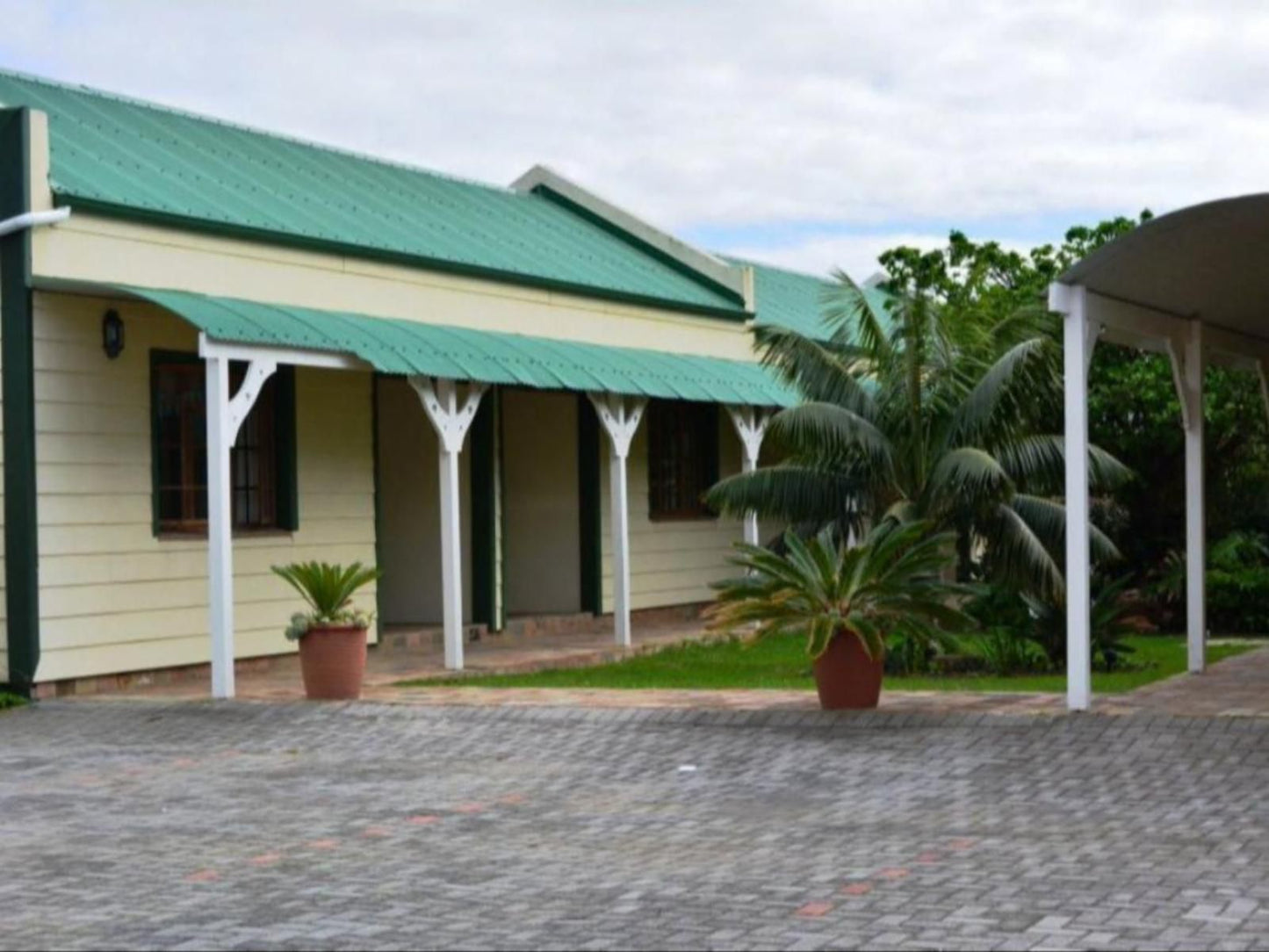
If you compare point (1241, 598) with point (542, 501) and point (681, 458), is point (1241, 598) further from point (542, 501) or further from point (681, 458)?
point (542, 501)

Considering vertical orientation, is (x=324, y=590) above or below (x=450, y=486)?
below

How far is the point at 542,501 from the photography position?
869 inches

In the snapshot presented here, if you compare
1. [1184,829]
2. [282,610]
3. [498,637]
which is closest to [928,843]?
[1184,829]

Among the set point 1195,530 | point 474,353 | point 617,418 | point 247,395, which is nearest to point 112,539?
point 247,395

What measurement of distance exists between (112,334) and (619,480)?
5.48m

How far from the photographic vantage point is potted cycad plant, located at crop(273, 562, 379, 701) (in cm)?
1433

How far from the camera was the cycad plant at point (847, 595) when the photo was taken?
41.7 ft

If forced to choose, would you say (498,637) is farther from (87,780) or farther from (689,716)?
(87,780)

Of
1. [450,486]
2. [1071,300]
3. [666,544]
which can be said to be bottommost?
[666,544]

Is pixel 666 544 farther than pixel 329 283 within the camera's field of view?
Yes

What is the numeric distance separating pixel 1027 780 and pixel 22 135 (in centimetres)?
873

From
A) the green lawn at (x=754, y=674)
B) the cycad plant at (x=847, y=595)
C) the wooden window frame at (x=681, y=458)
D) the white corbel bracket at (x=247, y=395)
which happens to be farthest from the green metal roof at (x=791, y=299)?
the cycad plant at (x=847, y=595)

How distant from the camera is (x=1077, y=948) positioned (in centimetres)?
671

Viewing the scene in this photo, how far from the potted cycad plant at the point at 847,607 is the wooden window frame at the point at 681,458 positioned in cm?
995
